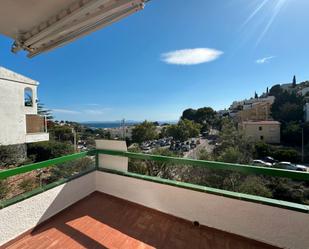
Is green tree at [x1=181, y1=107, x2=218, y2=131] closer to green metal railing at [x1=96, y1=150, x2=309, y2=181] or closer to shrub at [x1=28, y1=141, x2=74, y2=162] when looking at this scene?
shrub at [x1=28, y1=141, x2=74, y2=162]

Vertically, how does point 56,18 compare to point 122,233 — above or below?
above

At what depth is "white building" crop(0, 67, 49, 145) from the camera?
927 centimetres

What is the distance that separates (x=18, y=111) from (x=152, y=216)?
1131 cm

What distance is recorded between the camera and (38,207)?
74.4 inches

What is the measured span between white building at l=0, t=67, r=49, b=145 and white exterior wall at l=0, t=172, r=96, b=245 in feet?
32.4

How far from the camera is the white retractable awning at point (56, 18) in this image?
1296mm

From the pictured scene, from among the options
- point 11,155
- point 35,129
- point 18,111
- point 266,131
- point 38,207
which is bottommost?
point 266,131

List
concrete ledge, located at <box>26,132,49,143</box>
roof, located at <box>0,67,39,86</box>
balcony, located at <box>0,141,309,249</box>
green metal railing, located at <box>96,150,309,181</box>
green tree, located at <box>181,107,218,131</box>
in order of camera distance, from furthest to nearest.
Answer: green tree, located at <box>181,107,218,131</box> < concrete ledge, located at <box>26,132,49,143</box> < roof, located at <box>0,67,39,86</box> < balcony, located at <box>0,141,309,249</box> < green metal railing, located at <box>96,150,309,181</box>

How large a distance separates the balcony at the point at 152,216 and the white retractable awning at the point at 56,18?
4.42ft

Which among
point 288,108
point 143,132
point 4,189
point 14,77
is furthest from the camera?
point 288,108

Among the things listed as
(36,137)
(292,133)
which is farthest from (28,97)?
(292,133)

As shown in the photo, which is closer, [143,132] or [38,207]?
[38,207]

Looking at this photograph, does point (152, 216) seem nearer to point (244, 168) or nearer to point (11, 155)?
point (244, 168)

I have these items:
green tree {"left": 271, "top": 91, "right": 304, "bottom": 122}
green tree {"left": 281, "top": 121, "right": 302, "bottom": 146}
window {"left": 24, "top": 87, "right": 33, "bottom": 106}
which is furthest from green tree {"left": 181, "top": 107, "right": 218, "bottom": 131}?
window {"left": 24, "top": 87, "right": 33, "bottom": 106}
